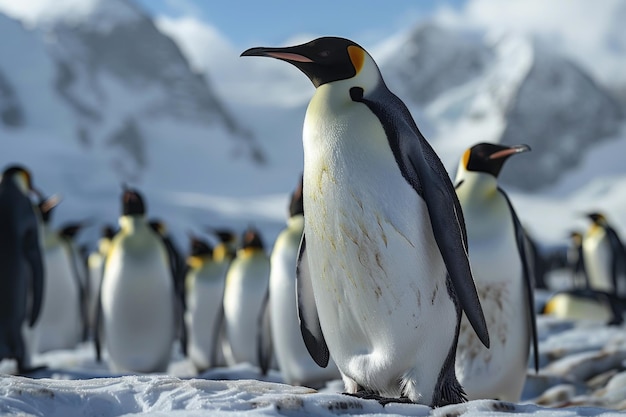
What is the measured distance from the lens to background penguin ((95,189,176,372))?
594 cm

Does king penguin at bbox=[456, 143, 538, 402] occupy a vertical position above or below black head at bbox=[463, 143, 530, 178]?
below

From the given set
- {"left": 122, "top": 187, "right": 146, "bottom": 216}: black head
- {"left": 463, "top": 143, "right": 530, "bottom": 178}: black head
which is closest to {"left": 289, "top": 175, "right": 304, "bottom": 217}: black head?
{"left": 122, "top": 187, "right": 146, "bottom": 216}: black head

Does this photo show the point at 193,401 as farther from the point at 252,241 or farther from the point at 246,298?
the point at 252,241

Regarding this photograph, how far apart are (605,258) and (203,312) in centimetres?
691

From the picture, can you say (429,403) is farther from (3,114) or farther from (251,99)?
(251,99)

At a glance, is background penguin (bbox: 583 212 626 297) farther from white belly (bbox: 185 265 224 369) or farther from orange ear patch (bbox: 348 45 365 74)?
orange ear patch (bbox: 348 45 365 74)

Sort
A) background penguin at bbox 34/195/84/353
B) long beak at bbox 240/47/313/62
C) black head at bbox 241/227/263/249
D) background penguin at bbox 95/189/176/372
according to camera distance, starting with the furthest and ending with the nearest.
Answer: background penguin at bbox 34/195/84/353 < black head at bbox 241/227/263/249 < background penguin at bbox 95/189/176/372 < long beak at bbox 240/47/313/62

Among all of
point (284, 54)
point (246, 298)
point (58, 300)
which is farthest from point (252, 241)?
point (284, 54)

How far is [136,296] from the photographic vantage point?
5.99m

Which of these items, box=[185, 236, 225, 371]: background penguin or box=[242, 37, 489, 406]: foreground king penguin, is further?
box=[185, 236, 225, 371]: background penguin

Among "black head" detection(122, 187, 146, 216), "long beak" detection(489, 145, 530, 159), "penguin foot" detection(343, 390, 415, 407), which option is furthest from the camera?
"black head" detection(122, 187, 146, 216)

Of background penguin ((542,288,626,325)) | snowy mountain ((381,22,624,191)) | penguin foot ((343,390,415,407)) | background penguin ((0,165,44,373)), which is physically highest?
snowy mountain ((381,22,624,191))

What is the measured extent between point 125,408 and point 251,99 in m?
131

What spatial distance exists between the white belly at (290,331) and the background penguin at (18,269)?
1605 mm
